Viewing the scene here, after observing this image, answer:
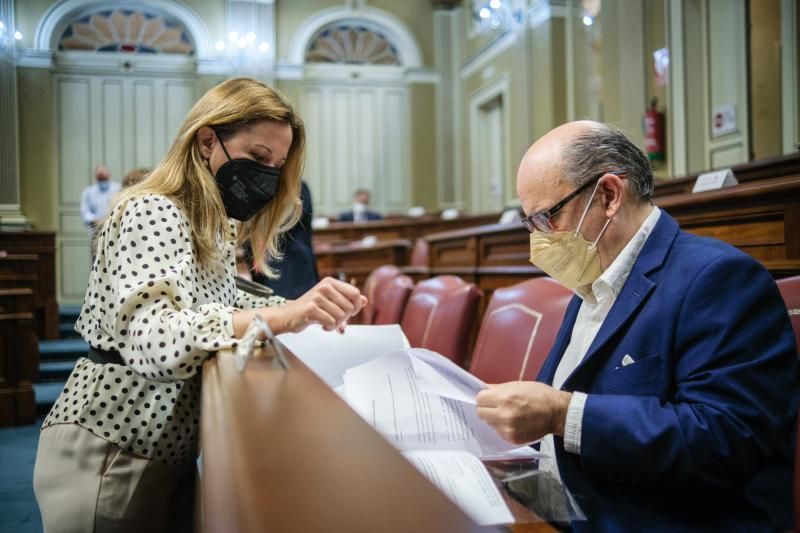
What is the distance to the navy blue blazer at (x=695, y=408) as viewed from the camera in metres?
0.94

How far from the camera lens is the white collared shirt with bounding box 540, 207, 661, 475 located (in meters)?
0.99

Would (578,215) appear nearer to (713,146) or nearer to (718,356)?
(718,356)

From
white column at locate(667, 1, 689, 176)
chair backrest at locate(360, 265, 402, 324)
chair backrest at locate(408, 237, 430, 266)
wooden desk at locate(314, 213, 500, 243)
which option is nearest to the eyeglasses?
chair backrest at locate(360, 265, 402, 324)

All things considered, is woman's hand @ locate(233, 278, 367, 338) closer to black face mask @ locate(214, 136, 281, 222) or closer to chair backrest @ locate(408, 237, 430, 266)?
black face mask @ locate(214, 136, 281, 222)

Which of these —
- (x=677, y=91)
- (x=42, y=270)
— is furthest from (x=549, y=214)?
(x=42, y=270)

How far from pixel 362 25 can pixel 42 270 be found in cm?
590

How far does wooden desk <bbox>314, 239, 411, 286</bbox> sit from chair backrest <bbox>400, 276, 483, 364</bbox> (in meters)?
3.28

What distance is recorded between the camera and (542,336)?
5.20 feet

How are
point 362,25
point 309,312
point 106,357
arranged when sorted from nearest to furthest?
point 309,312, point 106,357, point 362,25

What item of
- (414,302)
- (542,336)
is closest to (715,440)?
(542,336)

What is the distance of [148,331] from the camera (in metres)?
1.00

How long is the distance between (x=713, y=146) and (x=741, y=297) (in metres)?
5.07

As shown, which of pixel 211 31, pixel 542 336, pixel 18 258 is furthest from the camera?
pixel 211 31

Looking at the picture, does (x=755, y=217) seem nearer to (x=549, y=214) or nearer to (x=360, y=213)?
(x=549, y=214)
